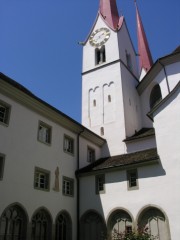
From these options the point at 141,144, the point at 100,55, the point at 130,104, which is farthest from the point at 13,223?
the point at 100,55

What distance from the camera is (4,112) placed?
638 inches

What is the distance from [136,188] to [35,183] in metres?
6.12

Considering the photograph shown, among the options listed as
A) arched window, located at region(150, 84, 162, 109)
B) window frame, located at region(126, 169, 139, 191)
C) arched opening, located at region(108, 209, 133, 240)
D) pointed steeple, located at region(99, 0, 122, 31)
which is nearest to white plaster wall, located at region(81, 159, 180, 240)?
window frame, located at region(126, 169, 139, 191)

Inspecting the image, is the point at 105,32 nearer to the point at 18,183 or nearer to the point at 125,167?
the point at 125,167

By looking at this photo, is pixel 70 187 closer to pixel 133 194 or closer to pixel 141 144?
pixel 133 194

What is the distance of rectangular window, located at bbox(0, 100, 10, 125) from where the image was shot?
52.2 ft

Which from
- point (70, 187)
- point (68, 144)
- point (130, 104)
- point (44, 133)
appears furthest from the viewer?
Result: point (130, 104)

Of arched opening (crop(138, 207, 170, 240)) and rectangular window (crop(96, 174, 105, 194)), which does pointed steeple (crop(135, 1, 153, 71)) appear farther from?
arched opening (crop(138, 207, 170, 240))

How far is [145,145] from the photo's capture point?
23.2 meters

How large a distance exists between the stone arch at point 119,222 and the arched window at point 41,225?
375 cm

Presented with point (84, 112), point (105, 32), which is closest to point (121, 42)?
point (105, 32)

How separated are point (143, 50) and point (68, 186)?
1031 inches

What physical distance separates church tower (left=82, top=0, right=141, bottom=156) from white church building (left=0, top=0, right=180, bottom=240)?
100cm

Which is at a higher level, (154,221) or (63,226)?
(154,221)
